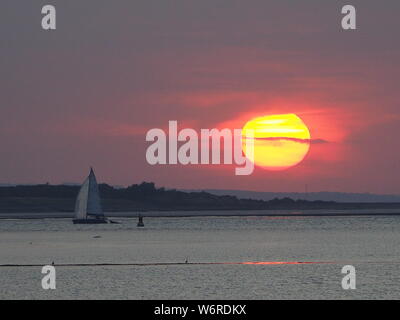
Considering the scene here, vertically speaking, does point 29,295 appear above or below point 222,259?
below

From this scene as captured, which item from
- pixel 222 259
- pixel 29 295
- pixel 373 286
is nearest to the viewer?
pixel 29 295

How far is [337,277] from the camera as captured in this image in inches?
3356

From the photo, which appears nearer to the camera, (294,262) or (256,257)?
(294,262)

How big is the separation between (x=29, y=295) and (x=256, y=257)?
2128 inches

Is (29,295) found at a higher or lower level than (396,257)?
lower

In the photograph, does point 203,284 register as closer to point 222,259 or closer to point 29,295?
point 29,295
